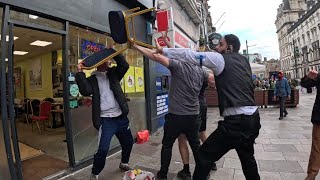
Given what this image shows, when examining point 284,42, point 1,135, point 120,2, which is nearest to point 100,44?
point 120,2

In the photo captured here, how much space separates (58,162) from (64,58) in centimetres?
208

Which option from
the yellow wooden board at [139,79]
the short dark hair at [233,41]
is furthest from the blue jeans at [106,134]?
the yellow wooden board at [139,79]

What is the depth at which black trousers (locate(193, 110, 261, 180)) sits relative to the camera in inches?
118

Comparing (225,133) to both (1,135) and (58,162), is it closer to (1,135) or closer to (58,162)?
(1,135)

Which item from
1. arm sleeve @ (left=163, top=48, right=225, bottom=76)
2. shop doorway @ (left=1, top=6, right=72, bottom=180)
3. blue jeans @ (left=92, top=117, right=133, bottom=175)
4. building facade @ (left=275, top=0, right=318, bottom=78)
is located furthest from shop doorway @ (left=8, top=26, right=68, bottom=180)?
building facade @ (left=275, top=0, right=318, bottom=78)

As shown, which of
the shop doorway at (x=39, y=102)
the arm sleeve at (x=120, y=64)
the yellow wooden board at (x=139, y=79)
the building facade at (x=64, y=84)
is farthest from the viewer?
the yellow wooden board at (x=139, y=79)

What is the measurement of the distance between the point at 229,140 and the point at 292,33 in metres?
102

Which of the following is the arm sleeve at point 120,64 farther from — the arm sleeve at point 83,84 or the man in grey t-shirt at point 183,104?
the man in grey t-shirt at point 183,104

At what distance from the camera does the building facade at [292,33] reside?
263 ft

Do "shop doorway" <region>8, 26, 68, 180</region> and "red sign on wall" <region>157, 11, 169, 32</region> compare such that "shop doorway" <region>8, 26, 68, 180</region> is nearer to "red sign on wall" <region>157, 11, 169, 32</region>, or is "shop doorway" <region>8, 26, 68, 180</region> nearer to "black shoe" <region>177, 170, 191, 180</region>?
"black shoe" <region>177, 170, 191, 180</region>

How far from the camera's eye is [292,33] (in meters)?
93.8

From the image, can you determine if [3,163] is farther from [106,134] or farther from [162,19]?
[162,19]

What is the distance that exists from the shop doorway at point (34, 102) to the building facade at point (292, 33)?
76977mm

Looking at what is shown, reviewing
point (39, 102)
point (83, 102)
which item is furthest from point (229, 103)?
point (39, 102)
